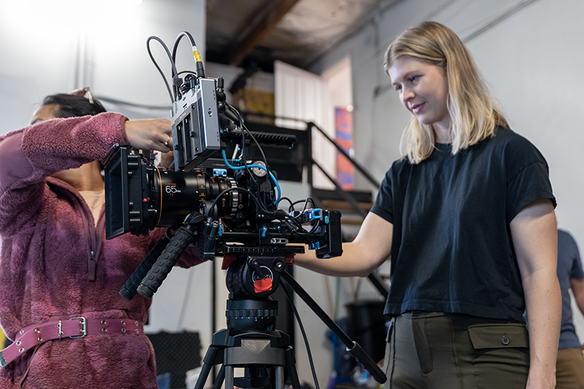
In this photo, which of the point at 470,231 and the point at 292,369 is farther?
the point at 470,231

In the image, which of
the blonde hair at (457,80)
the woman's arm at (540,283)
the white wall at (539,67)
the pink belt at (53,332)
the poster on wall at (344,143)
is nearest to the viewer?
the pink belt at (53,332)

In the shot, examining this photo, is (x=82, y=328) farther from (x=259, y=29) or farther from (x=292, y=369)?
(x=259, y=29)

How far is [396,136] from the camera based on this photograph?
5652 mm

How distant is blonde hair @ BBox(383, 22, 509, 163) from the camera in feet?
3.63

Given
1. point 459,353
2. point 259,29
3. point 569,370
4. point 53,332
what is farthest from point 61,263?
point 259,29

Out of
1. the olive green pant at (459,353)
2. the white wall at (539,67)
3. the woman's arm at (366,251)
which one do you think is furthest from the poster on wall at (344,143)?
the olive green pant at (459,353)

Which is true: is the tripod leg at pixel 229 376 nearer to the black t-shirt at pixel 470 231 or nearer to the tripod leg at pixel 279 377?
the tripod leg at pixel 279 377

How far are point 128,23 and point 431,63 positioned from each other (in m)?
3.04

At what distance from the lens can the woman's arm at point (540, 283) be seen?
0.94 m

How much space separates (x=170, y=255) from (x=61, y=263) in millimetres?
287

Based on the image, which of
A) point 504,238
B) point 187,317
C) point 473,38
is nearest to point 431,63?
point 504,238

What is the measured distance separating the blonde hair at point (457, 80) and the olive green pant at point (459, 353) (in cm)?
39

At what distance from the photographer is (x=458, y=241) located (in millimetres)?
1050

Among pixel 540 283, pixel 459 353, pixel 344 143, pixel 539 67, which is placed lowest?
pixel 459 353
